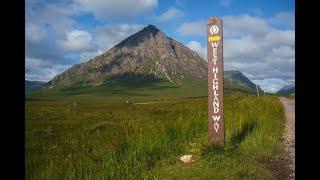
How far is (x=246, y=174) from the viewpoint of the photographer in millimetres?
7570

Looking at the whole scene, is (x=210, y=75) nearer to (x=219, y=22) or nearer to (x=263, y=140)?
(x=219, y=22)

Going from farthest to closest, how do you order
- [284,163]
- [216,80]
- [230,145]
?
[216,80], [230,145], [284,163]

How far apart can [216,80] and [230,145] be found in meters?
1.52

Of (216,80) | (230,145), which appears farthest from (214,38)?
(230,145)

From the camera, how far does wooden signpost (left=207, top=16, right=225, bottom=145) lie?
10.1 meters

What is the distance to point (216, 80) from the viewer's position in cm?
1014

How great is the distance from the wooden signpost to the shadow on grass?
0.33 m

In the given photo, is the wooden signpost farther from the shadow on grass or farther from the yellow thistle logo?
the shadow on grass

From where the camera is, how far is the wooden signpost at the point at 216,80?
10.1m

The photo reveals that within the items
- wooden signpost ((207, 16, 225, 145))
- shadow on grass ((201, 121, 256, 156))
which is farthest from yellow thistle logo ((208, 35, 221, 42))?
shadow on grass ((201, 121, 256, 156))

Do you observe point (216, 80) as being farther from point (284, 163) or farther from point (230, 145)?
point (284, 163)

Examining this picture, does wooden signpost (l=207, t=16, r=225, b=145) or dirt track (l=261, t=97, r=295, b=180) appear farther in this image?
wooden signpost (l=207, t=16, r=225, b=145)
